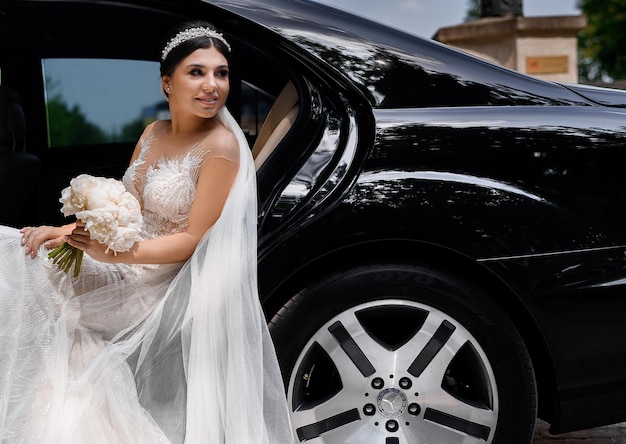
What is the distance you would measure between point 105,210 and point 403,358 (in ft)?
2.85

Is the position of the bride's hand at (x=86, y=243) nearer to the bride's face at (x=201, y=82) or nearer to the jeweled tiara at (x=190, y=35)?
the bride's face at (x=201, y=82)

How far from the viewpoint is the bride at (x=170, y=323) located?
1908 millimetres

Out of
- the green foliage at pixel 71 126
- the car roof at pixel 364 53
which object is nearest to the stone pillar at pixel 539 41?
the green foliage at pixel 71 126

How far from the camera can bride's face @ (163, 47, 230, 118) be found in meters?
2.01

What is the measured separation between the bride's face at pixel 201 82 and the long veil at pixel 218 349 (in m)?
0.22

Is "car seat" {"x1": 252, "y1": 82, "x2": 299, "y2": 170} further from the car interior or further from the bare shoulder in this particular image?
the car interior

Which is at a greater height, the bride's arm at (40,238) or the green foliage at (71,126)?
the green foliage at (71,126)

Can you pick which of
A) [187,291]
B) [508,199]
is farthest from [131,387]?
[508,199]

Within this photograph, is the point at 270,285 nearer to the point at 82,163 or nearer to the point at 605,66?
the point at 82,163

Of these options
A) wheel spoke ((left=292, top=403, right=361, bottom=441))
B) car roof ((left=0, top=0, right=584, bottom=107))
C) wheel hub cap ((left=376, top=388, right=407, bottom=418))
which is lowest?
wheel spoke ((left=292, top=403, right=361, bottom=441))

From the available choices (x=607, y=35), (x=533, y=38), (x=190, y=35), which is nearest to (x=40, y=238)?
(x=190, y=35)

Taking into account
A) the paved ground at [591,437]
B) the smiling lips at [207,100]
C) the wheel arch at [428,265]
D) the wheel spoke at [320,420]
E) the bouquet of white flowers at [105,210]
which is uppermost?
the smiling lips at [207,100]

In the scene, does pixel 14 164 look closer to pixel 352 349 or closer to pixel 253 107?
pixel 253 107

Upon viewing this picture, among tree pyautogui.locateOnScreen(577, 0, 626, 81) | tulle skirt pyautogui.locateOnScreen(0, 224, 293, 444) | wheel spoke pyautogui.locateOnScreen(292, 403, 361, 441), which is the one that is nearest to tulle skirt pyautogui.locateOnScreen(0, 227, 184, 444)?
tulle skirt pyautogui.locateOnScreen(0, 224, 293, 444)
